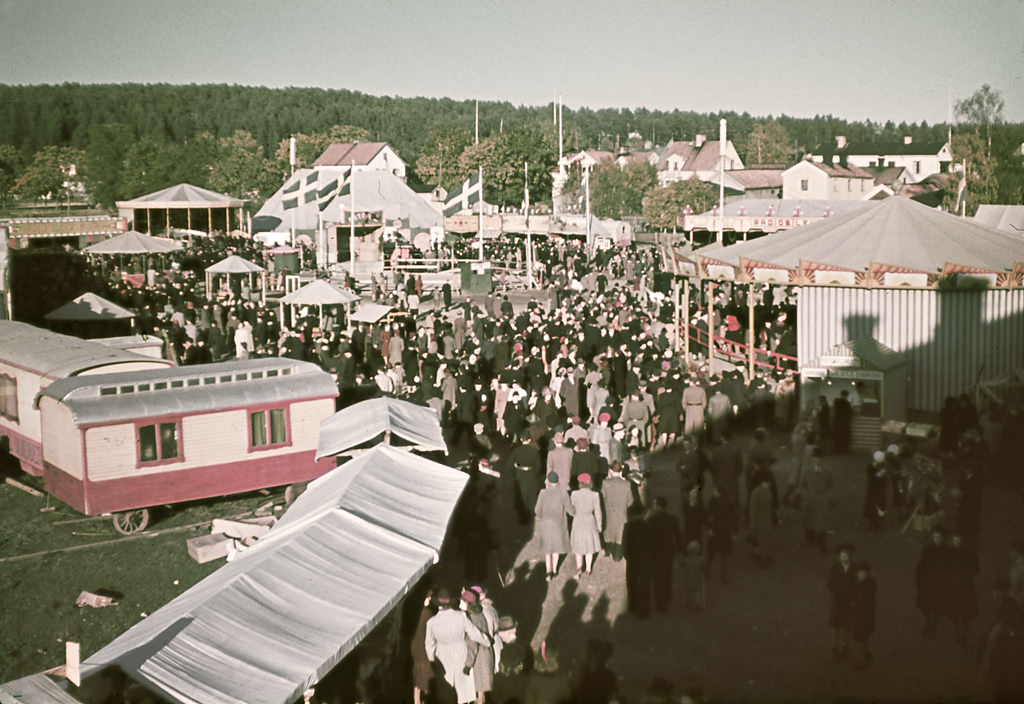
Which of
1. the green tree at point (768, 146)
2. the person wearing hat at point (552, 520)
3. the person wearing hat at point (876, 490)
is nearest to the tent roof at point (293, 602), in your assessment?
the person wearing hat at point (552, 520)

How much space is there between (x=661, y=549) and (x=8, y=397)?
11.3 m

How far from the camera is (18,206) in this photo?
85625 millimetres

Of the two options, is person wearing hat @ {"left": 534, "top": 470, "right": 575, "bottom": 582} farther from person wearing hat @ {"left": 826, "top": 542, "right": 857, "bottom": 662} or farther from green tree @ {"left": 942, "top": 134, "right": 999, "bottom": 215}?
green tree @ {"left": 942, "top": 134, "right": 999, "bottom": 215}

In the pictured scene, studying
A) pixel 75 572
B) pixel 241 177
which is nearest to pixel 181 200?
pixel 241 177

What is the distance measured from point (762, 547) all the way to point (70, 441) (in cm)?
892

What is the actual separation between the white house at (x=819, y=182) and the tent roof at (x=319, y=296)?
2227 inches

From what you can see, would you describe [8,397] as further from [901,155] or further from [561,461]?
[901,155]

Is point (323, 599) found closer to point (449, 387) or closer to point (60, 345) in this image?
point (449, 387)

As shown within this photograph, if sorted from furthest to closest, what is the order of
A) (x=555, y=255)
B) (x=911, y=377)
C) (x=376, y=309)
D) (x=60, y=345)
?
(x=555, y=255) < (x=376, y=309) < (x=911, y=377) < (x=60, y=345)

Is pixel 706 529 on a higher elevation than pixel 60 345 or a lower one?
lower

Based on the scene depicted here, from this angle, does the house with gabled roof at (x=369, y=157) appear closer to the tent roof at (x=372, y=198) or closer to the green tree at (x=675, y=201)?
the green tree at (x=675, y=201)

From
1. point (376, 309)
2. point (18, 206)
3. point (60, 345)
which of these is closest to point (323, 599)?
point (60, 345)

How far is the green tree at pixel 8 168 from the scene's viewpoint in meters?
79.1

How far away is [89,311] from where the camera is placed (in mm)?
24594
